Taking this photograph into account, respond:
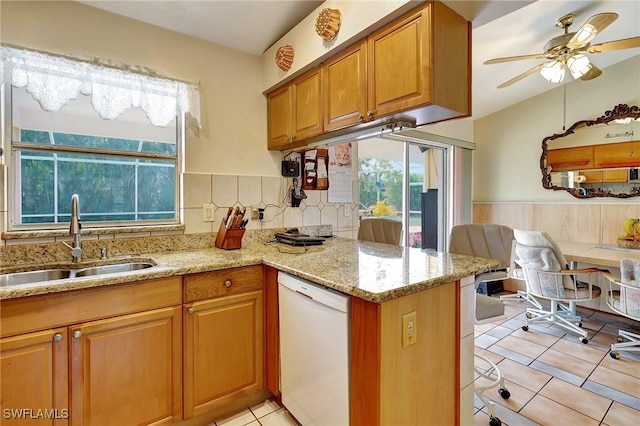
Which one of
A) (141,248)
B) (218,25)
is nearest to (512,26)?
(218,25)

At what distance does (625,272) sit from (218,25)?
3262mm

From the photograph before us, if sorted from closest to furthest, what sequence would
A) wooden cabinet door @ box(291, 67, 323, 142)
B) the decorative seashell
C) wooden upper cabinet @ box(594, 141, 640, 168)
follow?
wooden cabinet door @ box(291, 67, 323, 142) < the decorative seashell < wooden upper cabinet @ box(594, 141, 640, 168)

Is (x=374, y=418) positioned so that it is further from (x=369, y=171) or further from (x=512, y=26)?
(x=512, y=26)

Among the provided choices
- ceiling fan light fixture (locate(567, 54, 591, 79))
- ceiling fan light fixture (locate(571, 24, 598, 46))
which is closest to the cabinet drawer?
ceiling fan light fixture (locate(571, 24, 598, 46))

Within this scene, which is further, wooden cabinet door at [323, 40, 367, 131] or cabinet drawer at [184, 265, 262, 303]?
wooden cabinet door at [323, 40, 367, 131]

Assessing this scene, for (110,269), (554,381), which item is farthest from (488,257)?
(110,269)

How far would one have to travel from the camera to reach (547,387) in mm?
1964

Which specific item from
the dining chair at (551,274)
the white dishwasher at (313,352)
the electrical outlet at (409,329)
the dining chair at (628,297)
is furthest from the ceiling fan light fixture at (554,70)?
the white dishwasher at (313,352)

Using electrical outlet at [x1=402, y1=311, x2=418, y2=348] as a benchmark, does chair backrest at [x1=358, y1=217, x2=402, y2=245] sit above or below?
above

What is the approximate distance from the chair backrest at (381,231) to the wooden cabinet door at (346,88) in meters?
0.96

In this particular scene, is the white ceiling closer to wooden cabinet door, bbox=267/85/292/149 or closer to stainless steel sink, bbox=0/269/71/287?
wooden cabinet door, bbox=267/85/292/149

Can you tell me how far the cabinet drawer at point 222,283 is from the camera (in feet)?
5.00

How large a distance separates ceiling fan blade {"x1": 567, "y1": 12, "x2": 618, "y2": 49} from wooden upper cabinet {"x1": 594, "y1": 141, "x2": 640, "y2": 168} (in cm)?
152

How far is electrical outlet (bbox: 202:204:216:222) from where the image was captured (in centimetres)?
216
